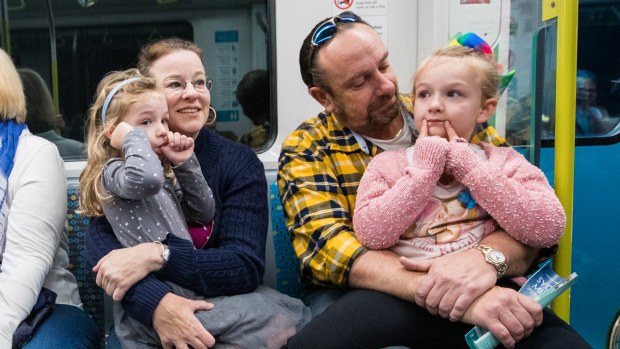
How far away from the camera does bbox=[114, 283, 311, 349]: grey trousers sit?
1796mm

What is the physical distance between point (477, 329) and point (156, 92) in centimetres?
124

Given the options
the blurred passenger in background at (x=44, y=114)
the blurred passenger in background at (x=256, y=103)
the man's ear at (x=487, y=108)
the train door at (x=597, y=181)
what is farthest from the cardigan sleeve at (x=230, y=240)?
the train door at (x=597, y=181)

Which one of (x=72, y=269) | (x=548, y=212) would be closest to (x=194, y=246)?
(x=72, y=269)

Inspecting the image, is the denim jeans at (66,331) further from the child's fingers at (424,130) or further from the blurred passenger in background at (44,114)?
the child's fingers at (424,130)

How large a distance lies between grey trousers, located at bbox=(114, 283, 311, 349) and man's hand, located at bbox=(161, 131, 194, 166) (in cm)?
40

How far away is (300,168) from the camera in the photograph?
2.10m

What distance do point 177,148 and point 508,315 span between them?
1.11 m

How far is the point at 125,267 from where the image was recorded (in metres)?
1.80

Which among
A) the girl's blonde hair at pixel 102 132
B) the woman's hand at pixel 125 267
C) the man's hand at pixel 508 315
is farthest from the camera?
the girl's blonde hair at pixel 102 132

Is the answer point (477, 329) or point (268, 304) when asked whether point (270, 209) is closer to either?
point (268, 304)

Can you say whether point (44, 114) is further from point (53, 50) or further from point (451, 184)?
point (451, 184)

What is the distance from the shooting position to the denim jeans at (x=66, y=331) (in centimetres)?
192

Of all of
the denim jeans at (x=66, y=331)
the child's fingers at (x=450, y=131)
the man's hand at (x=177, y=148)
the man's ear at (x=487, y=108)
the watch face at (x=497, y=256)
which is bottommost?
the denim jeans at (x=66, y=331)

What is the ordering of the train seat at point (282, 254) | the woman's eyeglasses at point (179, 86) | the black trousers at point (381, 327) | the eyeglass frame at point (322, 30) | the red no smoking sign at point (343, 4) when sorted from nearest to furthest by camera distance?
the black trousers at point (381, 327), the woman's eyeglasses at point (179, 86), the eyeglass frame at point (322, 30), the train seat at point (282, 254), the red no smoking sign at point (343, 4)
